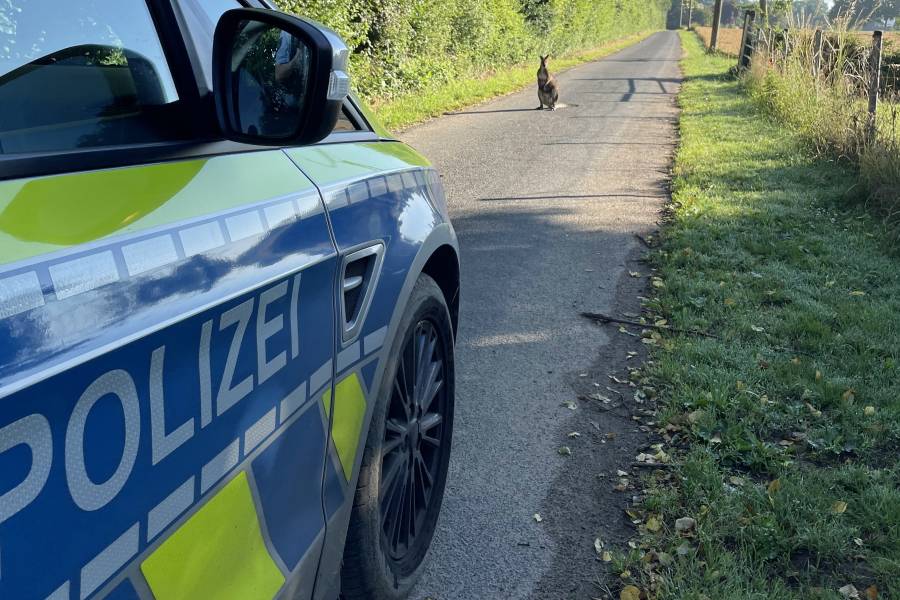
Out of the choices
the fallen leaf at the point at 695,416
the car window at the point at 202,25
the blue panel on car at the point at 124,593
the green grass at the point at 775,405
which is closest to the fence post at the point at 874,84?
the green grass at the point at 775,405

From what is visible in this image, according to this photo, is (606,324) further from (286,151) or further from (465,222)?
(286,151)

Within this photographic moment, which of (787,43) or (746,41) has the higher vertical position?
(787,43)

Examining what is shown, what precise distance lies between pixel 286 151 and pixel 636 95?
19.2 metres

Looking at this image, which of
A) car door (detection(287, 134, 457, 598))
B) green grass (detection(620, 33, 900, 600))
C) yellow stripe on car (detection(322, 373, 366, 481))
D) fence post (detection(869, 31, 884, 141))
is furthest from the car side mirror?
fence post (detection(869, 31, 884, 141))

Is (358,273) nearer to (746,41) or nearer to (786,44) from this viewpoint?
(786,44)

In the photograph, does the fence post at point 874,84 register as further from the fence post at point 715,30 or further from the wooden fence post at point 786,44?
the fence post at point 715,30

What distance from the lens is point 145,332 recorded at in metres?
1.08

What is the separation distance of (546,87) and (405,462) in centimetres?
1425

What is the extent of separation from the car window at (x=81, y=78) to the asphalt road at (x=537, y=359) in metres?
1.79

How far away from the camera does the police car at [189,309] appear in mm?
956

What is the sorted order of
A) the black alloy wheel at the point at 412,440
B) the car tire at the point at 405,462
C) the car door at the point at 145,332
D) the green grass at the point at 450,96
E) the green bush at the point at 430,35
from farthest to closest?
the green grass at the point at 450,96 → the green bush at the point at 430,35 → the black alloy wheel at the point at 412,440 → the car tire at the point at 405,462 → the car door at the point at 145,332

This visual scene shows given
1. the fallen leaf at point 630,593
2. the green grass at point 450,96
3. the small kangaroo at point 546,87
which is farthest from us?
the small kangaroo at point 546,87

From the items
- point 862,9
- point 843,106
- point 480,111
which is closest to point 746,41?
point 480,111

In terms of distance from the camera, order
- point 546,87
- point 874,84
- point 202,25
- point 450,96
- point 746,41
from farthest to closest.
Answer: point 746,41, point 450,96, point 546,87, point 874,84, point 202,25
